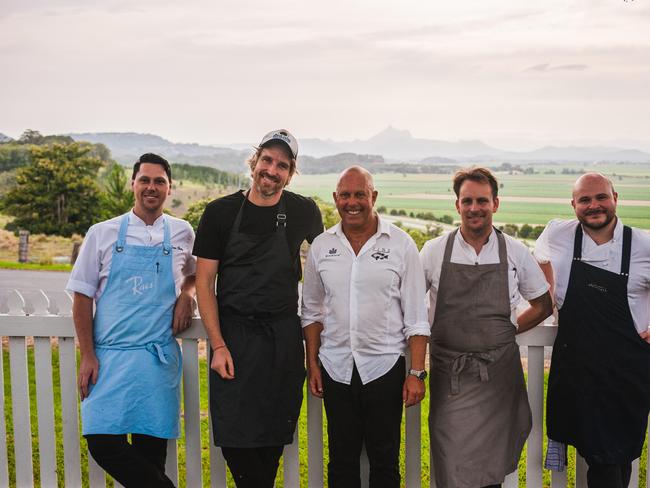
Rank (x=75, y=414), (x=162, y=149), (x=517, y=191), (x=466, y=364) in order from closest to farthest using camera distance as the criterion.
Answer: (x=466, y=364)
(x=75, y=414)
(x=517, y=191)
(x=162, y=149)

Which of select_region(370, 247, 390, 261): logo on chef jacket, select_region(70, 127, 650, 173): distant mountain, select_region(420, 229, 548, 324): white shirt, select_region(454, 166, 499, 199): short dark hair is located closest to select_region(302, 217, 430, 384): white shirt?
select_region(370, 247, 390, 261): logo on chef jacket

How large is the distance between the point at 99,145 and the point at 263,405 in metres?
28.0

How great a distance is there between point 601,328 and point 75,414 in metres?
2.31

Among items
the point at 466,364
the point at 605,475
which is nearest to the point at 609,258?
the point at 466,364

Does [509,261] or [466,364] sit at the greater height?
[509,261]

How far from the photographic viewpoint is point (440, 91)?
105 ft

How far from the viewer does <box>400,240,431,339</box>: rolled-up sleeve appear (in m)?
2.64

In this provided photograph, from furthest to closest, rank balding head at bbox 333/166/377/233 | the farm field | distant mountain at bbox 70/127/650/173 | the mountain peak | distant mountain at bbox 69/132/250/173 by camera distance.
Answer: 1. the mountain peak
2. distant mountain at bbox 69/132/250/173
3. distant mountain at bbox 70/127/650/173
4. the farm field
5. balding head at bbox 333/166/377/233

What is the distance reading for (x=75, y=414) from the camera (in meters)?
3.27

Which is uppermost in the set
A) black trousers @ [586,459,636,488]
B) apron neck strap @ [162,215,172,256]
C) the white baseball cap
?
the white baseball cap

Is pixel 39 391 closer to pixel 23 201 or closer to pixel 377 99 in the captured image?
pixel 23 201

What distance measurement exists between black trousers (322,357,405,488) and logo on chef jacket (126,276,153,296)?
77cm

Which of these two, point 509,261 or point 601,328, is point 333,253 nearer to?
point 509,261

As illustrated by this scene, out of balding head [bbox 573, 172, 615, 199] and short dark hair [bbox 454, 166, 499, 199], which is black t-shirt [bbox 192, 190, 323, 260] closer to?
short dark hair [bbox 454, 166, 499, 199]
